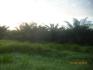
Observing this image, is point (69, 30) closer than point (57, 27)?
Yes

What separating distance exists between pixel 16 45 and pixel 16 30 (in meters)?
4.98

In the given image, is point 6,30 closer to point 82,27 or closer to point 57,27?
point 57,27

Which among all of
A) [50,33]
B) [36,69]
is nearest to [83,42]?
[50,33]

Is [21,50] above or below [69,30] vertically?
below

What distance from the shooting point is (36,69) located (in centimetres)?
407

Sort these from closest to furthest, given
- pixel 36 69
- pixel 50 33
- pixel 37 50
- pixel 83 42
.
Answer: pixel 36 69 → pixel 37 50 → pixel 83 42 → pixel 50 33

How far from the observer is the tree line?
1191 cm

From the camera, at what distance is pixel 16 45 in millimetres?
8094

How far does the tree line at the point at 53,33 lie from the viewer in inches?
469

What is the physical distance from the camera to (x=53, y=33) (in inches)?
495

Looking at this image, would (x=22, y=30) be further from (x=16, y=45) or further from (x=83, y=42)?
(x=16, y=45)

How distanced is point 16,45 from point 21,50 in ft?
1.35

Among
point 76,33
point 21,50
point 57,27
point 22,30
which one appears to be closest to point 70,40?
point 76,33

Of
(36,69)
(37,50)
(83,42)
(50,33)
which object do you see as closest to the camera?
(36,69)
